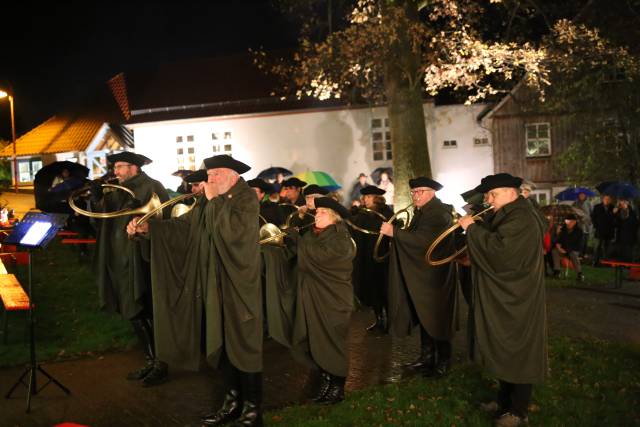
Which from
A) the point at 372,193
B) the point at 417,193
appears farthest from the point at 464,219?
the point at 372,193

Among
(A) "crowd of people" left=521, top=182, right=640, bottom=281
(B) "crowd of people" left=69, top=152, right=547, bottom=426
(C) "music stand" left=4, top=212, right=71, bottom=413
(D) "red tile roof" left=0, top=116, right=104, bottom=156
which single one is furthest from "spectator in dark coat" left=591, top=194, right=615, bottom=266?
(D) "red tile roof" left=0, top=116, right=104, bottom=156

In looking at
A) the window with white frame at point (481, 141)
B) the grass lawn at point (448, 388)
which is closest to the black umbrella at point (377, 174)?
the window with white frame at point (481, 141)

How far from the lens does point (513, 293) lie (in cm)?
577

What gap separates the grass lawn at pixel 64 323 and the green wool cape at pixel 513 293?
5.50 metres

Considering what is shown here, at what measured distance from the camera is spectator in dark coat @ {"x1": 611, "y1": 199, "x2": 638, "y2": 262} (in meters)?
14.5

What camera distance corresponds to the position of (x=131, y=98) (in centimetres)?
3403

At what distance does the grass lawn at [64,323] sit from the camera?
8.85 meters

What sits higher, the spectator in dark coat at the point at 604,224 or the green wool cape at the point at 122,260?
the green wool cape at the point at 122,260

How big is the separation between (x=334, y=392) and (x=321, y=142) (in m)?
21.8

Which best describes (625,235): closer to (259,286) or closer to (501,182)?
(501,182)

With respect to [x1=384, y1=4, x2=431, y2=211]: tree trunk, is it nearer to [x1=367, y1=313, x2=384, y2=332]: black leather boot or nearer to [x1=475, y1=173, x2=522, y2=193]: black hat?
[x1=367, y1=313, x2=384, y2=332]: black leather boot

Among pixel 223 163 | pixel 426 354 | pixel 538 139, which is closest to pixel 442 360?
pixel 426 354

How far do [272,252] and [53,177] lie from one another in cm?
995

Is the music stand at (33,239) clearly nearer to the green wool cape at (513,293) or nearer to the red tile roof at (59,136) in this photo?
the green wool cape at (513,293)
